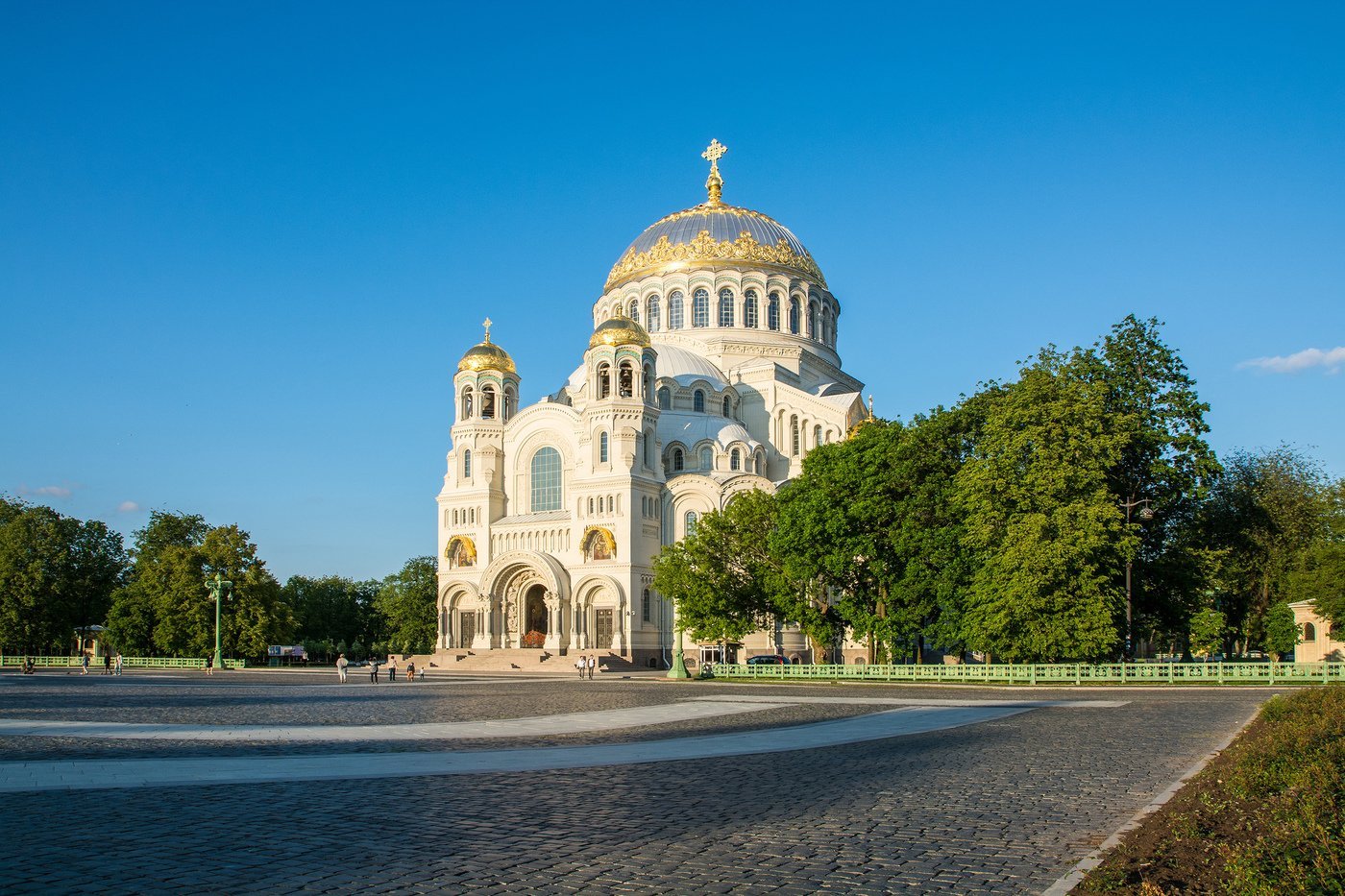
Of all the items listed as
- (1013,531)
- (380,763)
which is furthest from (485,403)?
(380,763)

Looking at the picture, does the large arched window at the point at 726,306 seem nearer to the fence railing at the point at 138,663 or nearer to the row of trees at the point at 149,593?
the row of trees at the point at 149,593

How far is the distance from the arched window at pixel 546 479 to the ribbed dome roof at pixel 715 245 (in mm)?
14834

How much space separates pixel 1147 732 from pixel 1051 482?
63.3ft

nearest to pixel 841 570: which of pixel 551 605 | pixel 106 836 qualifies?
pixel 551 605

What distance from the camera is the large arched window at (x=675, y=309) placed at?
232ft

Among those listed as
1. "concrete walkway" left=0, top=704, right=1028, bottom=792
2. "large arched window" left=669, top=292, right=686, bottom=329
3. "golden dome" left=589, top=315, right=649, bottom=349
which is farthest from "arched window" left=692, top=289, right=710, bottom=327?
"concrete walkway" left=0, top=704, right=1028, bottom=792

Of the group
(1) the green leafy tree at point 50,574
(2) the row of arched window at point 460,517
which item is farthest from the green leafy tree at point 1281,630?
(1) the green leafy tree at point 50,574

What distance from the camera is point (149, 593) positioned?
6500cm

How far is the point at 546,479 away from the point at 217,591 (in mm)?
17861

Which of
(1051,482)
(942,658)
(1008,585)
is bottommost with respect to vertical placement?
(942,658)

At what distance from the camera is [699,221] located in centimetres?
7319

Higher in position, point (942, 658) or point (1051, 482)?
point (1051, 482)

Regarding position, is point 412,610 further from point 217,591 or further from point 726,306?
point 726,306

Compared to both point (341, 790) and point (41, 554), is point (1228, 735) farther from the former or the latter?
point (41, 554)
